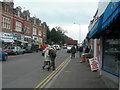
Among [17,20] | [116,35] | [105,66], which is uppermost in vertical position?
[17,20]

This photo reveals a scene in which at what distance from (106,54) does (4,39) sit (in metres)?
32.4

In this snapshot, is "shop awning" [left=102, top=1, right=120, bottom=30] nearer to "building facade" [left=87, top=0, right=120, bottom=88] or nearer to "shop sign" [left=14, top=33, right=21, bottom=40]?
"building facade" [left=87, top=0, right=120, bottom=88]

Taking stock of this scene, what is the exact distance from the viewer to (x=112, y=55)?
7793mm

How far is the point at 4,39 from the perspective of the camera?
125ft

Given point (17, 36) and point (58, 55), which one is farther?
point (17, 36)

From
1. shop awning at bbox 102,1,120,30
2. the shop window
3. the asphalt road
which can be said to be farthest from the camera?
the asphalt road

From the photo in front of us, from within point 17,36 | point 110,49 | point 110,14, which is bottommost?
A: point 110,49

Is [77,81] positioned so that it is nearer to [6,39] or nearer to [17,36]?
[6,39]

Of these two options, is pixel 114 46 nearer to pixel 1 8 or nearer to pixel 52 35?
pixel 1 8

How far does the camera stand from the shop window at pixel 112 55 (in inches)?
278

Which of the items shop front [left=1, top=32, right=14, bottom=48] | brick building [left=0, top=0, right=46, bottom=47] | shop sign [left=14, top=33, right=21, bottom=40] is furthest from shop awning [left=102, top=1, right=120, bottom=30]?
shop sign [left=14, top=33, right=21, bottom=40]

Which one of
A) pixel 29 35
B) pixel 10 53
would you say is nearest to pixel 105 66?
pixel 10 53

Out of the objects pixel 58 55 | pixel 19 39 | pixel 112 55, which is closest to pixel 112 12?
pixel 112 55

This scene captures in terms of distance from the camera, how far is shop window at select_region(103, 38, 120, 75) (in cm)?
705
